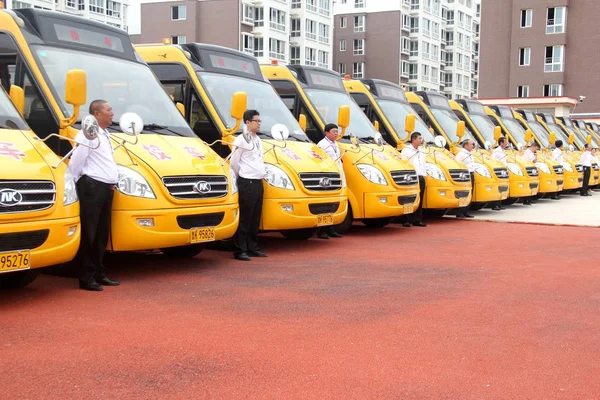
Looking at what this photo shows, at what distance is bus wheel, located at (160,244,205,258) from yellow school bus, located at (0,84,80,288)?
236cm

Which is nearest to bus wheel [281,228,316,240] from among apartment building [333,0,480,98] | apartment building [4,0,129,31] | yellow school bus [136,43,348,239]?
yellow school bus [136,43,348,239]

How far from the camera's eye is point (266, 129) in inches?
416

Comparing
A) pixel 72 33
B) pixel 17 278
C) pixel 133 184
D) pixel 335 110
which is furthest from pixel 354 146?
pixel 17 278

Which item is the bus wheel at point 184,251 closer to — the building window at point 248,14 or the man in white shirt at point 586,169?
the man in white shirt at point 586,169

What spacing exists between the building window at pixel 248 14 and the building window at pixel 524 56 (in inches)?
827

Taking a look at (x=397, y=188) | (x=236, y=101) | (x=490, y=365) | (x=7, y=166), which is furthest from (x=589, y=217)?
(x=7, y=166)

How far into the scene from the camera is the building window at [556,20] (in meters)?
52.5

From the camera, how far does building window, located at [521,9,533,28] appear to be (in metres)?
53.8

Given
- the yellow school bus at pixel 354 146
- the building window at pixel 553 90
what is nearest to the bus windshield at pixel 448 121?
the yellow school bus at pixel 354 146

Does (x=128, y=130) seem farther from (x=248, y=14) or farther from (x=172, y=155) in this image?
(x=248, y=14)

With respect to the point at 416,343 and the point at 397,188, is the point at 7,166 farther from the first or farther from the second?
the point at 397,188

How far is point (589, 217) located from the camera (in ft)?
51.5

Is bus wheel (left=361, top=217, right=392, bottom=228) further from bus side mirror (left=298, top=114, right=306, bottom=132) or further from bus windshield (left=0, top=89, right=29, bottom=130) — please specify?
bus windshield (left=0, top=89, right=29, bottom=130)

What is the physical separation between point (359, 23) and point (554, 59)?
87.9ft
